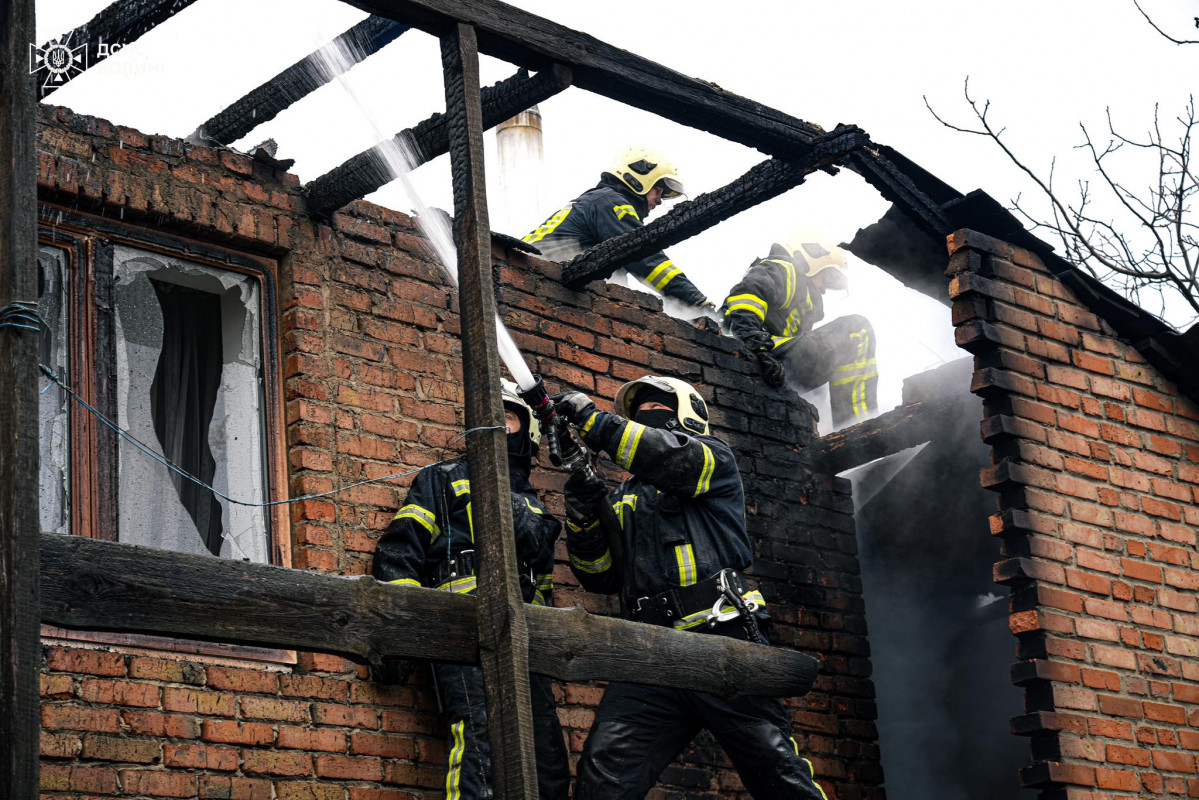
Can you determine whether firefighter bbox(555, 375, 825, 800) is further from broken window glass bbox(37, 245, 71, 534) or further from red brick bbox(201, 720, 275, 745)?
broken window glass bbox(37, 245, 71, 534)

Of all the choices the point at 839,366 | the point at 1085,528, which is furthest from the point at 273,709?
the point at 839,366

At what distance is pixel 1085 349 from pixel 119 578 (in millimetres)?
4923

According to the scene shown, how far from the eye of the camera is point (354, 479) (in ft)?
20.6

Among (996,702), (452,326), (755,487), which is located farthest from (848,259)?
(452,326)

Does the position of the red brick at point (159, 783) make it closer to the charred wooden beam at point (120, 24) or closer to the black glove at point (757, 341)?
the charred wooden beam at point (120, 24)

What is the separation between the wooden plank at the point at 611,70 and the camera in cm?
532

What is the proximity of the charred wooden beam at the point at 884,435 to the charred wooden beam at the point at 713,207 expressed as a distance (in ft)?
5.22

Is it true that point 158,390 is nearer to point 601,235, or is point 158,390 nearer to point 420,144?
point 420,144

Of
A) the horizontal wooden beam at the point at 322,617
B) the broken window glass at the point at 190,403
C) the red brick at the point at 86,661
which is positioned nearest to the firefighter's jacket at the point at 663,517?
the horizontal wooden beam at the point at 322,617

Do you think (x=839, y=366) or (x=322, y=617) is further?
(x=839, y=366)

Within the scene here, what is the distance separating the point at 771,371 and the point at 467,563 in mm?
2803

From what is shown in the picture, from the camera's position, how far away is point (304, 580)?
4449 mm

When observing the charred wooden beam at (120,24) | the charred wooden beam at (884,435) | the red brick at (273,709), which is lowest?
the red brick at (273,709)

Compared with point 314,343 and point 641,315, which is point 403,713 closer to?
point 314,343
